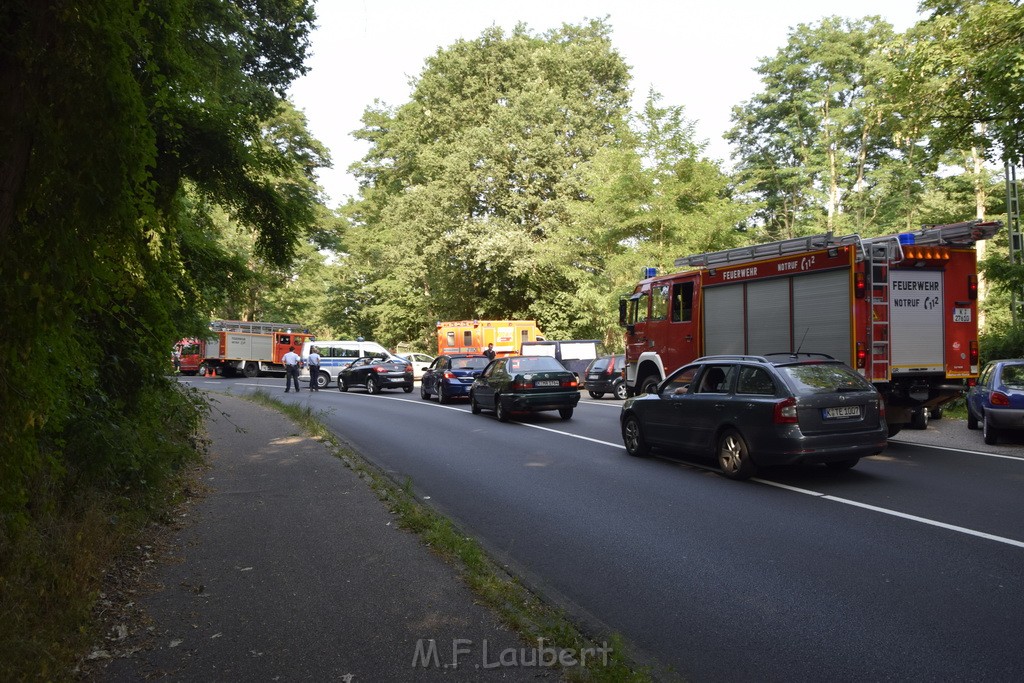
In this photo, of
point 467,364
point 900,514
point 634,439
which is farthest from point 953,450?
point 467,364

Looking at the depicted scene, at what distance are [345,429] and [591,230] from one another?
20.7m

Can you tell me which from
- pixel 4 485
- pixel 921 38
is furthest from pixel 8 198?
pixel 921 38

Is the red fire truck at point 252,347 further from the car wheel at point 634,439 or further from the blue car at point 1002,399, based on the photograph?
the blue car at point 1002,399

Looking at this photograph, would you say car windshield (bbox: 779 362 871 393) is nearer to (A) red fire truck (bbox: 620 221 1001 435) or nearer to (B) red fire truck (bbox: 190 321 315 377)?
(A) red fire truck (bbox: 620 221 1001 435)

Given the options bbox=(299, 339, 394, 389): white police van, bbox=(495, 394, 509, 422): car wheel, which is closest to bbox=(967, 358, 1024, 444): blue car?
bbox=(495, 394, 509, 422): car wheel

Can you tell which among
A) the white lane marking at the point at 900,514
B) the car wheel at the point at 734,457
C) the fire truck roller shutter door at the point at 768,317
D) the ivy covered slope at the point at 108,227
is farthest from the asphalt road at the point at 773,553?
the ivy covered slope at the point at 108,227

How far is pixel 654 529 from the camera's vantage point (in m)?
7.00

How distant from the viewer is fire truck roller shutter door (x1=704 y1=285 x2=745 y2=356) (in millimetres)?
14305

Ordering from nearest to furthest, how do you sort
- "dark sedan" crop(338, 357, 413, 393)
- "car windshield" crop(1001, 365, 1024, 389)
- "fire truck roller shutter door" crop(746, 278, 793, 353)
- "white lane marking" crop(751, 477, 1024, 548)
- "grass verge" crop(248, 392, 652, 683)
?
"grass verge" crop(248, 392, 652, 683), "white lane marking" crop(751, 477, 1024, 548), "car windshield" crop(1001, 365, 1024, 389), "fire truck roller shutter door" crop(746, 278, 793, 353), "dark sedan" crop(338, 357, 413, 393)

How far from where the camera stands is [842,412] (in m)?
9.08

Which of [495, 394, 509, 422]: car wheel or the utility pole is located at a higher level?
the utility pole

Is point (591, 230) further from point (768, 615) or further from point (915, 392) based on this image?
point (768, 615)

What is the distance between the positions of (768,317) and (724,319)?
1239 millimetres

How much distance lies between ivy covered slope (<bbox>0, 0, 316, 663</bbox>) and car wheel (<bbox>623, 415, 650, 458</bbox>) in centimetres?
564
